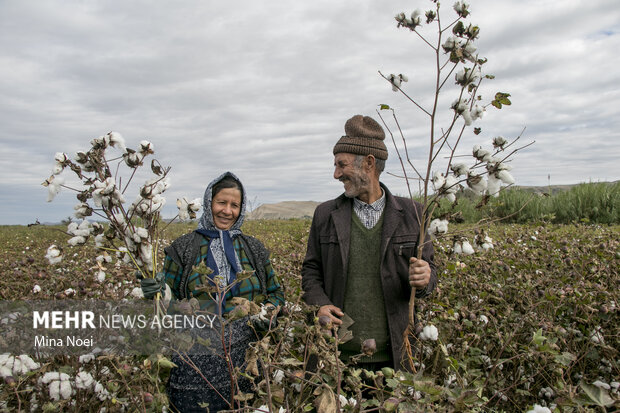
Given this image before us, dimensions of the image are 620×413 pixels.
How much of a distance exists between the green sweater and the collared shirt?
0.19 feet

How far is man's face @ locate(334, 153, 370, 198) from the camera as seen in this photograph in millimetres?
2523

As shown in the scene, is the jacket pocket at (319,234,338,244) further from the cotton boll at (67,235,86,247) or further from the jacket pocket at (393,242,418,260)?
the cotton boll at (67,235,86,247)

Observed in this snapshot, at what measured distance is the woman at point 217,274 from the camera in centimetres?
224

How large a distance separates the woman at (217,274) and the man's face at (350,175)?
0.55m

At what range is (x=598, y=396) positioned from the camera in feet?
4.41

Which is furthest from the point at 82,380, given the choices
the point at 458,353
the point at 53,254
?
the point at 458,353

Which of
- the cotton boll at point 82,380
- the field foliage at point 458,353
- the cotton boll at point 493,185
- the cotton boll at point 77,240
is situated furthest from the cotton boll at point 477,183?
the cotton boll at point 82,380

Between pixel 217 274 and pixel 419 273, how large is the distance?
1.03m

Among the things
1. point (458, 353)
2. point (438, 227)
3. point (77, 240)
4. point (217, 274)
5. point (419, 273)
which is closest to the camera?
point (77, 240)

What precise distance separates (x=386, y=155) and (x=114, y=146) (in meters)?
1.43

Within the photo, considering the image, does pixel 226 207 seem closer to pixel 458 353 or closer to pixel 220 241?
pixel 220 241

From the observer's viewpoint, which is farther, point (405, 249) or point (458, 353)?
point (458, 353)

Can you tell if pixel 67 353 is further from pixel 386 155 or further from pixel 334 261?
pixel 386 155

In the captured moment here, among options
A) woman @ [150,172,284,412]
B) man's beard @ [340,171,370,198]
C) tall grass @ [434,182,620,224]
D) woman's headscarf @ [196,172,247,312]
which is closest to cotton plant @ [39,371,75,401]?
woman @ [150,172,284,412]
